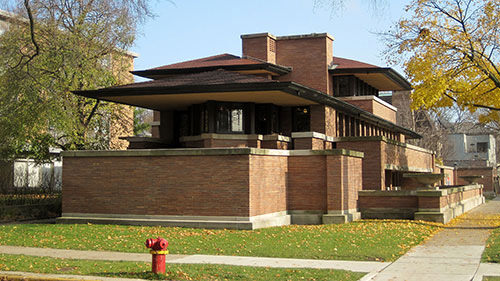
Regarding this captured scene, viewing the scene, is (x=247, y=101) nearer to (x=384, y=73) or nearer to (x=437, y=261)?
(x=384, y=73)

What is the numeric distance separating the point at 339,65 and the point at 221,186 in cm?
1813

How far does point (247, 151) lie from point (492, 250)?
818 cm

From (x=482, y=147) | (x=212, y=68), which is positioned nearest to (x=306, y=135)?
(x=212, y=68)

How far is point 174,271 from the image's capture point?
12.2 m

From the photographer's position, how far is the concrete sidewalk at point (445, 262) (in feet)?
39.8

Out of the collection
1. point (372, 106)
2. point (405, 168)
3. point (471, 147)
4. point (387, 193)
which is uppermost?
point (471, 147)

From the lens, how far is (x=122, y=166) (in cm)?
2155

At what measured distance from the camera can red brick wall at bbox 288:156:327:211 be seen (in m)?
22.8

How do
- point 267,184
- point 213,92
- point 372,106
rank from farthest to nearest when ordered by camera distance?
point 372,106
point 213,92
point 267,184

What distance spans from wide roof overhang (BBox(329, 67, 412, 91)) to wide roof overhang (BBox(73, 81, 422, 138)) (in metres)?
5.25

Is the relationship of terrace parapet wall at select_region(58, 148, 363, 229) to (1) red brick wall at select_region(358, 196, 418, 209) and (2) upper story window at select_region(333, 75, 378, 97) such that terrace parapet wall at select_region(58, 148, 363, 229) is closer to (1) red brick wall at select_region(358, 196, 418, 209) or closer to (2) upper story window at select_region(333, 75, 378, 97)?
(1) red brick wall at select_region(358, 196, 418, 209)

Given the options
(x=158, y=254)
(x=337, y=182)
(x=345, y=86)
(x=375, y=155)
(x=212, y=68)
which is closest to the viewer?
(x=158, y=254)

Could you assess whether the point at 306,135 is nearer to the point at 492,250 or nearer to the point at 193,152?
the point at 193,152

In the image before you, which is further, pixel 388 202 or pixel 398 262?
pixel 388 202
